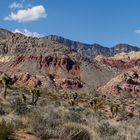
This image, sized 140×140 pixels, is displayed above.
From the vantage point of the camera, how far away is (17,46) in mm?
183250

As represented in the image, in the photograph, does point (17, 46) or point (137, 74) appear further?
point (17, 46)

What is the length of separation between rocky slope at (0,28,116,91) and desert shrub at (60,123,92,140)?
5030 inches

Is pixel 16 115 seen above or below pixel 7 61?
below

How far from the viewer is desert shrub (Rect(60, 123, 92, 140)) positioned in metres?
13.1

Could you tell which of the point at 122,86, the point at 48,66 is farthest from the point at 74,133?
the point at 48,66

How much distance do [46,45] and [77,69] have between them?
21.5 meters

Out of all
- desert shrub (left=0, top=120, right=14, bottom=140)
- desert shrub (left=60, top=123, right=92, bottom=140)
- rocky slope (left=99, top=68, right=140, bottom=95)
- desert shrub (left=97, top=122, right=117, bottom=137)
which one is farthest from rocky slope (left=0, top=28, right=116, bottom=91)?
desert shrub (left=0, top=120, right=14, bottom=140)

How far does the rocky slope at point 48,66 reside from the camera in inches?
5866

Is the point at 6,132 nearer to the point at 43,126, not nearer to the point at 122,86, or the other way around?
the point at 43,126

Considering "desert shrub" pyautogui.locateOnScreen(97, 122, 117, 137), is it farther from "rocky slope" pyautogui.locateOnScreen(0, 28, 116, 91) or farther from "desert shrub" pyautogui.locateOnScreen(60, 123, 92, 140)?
"rocky slope" pyautogui.locateOnScreen(0, 28, 116, 91)

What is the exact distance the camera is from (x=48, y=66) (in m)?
167

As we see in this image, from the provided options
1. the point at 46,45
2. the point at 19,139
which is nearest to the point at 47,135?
the point at 19,139

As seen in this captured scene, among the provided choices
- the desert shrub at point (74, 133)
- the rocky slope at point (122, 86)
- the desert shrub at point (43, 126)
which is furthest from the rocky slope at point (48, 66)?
the desert shrub at point (74, 133)

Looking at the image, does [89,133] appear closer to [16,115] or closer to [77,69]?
[16,115]
